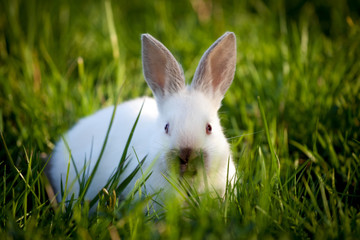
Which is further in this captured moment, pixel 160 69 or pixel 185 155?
pixel 160 69

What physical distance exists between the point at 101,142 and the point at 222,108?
1.37m

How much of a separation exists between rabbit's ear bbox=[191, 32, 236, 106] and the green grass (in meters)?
0.40

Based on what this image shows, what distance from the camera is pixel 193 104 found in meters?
3.03

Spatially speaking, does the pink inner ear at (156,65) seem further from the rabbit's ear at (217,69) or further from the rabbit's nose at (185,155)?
the rabbit's nose at (185,155)

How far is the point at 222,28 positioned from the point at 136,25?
1.34m

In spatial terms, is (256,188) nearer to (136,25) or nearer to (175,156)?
(175,156)

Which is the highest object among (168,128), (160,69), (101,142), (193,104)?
(160,69)

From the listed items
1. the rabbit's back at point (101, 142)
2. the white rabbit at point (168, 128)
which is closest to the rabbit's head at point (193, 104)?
the white rabbit at point (168, 128)

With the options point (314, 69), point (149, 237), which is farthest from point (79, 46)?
point (149, 237)

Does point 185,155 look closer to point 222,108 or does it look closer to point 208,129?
point 208,129

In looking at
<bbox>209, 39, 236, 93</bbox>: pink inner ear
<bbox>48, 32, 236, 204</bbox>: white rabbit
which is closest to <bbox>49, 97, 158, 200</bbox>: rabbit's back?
<bbox>48, 32, 236, 204</bbox>: white rabbit

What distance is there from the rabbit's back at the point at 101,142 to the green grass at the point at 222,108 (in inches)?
8.5

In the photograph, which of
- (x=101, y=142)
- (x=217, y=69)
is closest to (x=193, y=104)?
(x=217, y=69)

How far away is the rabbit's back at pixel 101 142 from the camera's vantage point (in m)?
3.26
